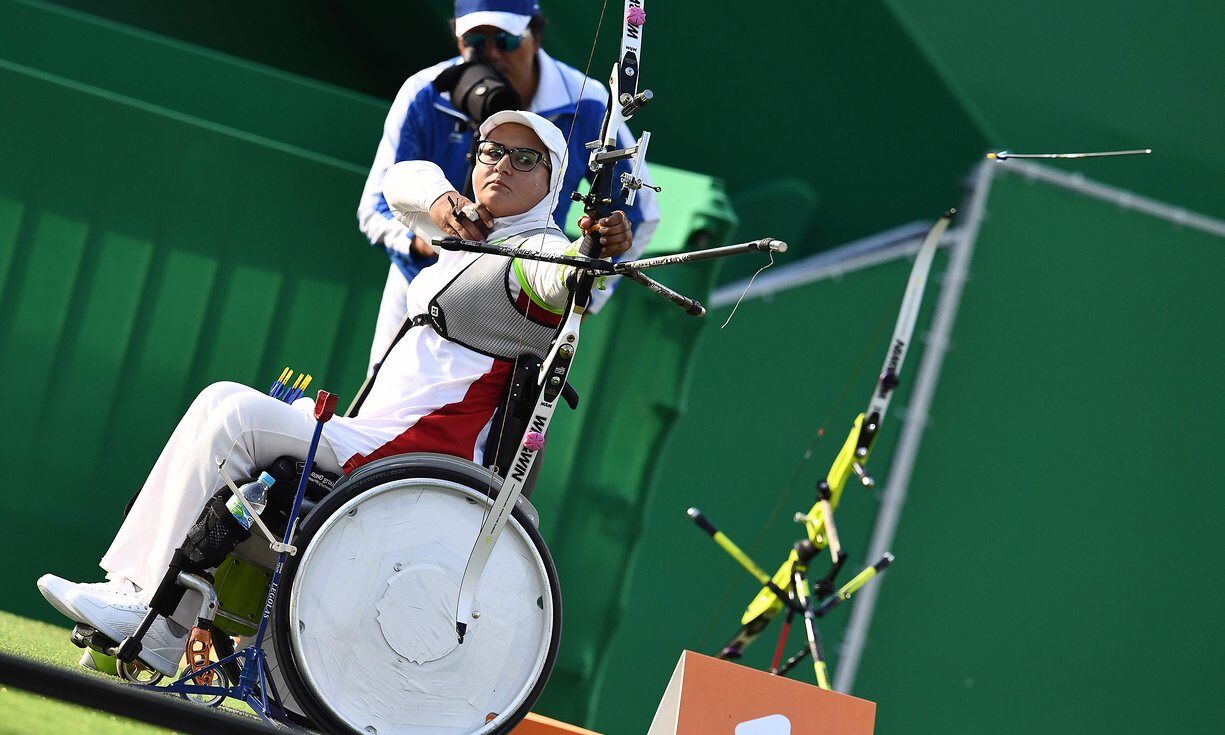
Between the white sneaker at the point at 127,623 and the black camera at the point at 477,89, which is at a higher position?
the black camera at the point at 477,89

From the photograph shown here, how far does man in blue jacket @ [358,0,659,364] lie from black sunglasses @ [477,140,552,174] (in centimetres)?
78

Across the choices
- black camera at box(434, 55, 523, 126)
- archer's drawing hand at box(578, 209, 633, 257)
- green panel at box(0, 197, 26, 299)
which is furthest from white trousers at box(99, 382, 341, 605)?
green panel at box(0, 197, 26, 299)

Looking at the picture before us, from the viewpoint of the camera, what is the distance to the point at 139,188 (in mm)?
3695

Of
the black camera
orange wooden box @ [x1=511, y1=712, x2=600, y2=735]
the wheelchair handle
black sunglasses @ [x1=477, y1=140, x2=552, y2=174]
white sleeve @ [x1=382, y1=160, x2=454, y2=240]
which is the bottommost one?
orange wooden box @ [x1=511, y1=712, x2=600, y2=735]

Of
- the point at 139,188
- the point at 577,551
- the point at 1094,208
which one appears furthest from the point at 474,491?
the point at 1094,208

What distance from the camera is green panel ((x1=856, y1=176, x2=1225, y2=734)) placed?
449 centimetres

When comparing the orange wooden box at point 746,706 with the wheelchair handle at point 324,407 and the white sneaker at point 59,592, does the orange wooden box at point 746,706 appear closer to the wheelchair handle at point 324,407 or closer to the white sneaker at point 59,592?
the wheelchair handle at point 324,407

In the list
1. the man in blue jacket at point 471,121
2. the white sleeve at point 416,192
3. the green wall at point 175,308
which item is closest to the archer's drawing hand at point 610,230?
the white sleeve at point 416,192

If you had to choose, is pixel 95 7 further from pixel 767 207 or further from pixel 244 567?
pixel 244 567

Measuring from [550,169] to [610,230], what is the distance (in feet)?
1.28

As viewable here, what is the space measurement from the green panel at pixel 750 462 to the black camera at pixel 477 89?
43.5 inches

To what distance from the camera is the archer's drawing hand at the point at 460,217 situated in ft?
8.23

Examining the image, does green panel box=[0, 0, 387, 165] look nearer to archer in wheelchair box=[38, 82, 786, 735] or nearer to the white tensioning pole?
archer in wheelchair box=[38, 82, 786, 735]

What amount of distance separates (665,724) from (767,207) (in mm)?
Result: 2511
